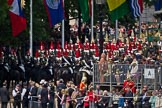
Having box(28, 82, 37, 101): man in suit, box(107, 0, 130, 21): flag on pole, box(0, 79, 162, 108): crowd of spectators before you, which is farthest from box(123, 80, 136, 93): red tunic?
box(107, 0, 130, 21): flag on pole

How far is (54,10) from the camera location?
69250mm

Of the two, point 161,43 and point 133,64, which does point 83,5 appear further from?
point 133,64

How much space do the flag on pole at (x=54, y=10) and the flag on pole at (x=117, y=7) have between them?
390 cm

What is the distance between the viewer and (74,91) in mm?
53281

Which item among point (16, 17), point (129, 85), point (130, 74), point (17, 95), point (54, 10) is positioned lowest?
point (17, 95)

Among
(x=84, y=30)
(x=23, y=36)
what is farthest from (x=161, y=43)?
(x=84, y=30)

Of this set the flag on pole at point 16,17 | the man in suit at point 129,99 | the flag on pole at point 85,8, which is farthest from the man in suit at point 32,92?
the flag on pole at point 85,8

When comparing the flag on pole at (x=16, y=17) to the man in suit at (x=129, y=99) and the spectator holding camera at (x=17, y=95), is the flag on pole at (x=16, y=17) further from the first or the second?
the man in suit at (x=129, y=99)

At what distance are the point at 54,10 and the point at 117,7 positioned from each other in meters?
5.19

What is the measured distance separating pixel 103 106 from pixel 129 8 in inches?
944

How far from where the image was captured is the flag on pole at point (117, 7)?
72562 millimetres

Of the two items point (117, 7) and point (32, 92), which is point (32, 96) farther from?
point (117, 7)

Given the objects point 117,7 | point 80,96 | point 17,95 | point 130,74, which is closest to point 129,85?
point 130,74

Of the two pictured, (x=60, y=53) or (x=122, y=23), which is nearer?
(x=60, y=53)
